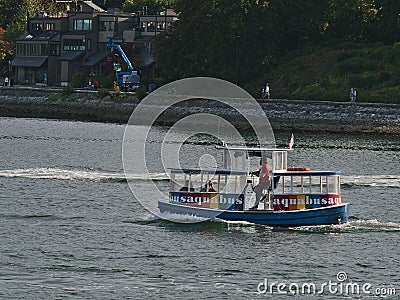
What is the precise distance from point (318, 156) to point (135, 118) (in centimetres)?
4209

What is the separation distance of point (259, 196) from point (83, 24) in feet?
372

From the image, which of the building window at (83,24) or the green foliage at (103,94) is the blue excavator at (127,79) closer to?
the green foliage at (103,94)

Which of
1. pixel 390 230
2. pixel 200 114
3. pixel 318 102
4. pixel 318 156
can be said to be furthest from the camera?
pixel 200 114

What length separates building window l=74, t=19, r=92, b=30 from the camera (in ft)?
527

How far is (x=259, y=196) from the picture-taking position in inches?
2028

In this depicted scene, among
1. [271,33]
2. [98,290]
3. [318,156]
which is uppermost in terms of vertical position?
[271,33]

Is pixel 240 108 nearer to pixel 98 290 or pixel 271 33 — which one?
pixel 271 33

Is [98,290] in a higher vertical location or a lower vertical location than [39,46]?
lower

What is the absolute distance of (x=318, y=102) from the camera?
369ft

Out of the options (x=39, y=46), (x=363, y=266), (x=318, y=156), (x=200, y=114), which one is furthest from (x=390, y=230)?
(x=39, y=46)

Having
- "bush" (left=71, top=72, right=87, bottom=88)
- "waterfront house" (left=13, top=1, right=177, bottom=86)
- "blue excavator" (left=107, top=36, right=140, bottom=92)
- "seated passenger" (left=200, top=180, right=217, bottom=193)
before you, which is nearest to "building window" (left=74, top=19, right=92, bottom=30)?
"waterfront house" (left=13, top=1, right=177, bottom=86)

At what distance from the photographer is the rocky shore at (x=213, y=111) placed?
107562 millimetres

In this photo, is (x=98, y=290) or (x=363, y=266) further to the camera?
(x=363, y=266)

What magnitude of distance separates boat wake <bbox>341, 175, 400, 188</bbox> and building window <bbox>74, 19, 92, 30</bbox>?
95.3 meters
